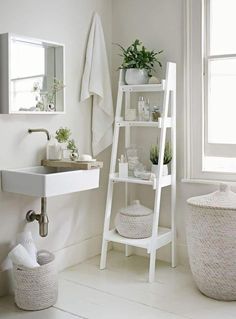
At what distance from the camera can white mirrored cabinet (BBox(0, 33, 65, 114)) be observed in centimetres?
278

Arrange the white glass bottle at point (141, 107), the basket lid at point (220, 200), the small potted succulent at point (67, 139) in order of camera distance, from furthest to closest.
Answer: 1. the white glass bottle at point (141, 107)
2. the small potted succulent at point (67, 139)
3. the basket lid at point (220, 200)

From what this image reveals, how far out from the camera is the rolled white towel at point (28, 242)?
9.20ft

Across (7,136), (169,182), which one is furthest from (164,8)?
(7,136)

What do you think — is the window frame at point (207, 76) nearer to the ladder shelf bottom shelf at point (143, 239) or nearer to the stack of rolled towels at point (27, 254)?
the ladder shelf bottom shelf at point (143, 239)

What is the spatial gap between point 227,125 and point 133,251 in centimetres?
134

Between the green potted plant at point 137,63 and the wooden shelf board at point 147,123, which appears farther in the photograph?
the green potted plant at point 137,63

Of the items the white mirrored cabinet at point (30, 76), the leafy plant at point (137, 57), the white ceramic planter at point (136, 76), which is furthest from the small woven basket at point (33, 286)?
the leafy plant at point (137, 57)

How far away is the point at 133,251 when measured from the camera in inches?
147

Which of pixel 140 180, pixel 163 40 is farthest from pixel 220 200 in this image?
pixel 163 40

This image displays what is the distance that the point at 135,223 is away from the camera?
322 cm

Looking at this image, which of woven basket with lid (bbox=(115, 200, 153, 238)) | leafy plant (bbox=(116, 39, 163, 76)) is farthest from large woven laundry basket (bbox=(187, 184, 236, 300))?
leafy plant (bbox=(116, 39, 163, 76))

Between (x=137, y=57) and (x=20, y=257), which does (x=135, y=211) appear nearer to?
(x=20, y=257)

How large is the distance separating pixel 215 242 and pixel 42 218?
1150 mm

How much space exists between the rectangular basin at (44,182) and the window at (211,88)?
0.93m
